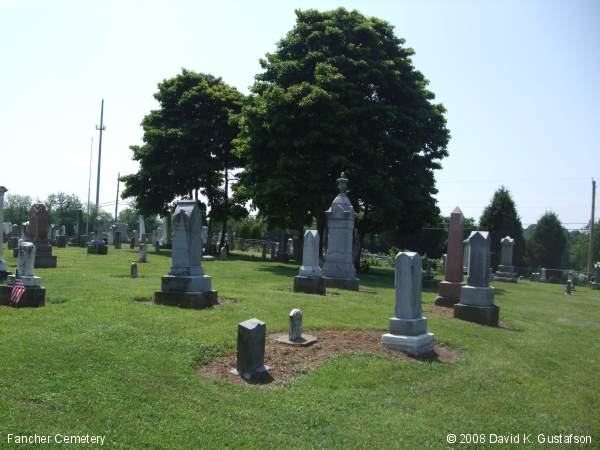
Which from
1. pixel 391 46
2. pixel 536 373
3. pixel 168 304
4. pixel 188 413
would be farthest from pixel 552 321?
pixel 391 46

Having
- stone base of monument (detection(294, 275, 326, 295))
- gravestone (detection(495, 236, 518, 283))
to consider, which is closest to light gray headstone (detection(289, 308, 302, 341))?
stone base of monument (detection(294, 275, 326, 295))

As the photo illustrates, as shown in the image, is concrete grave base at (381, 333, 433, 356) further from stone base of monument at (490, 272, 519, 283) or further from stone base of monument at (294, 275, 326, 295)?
stone base of monument at (490, 272, 519, 283)

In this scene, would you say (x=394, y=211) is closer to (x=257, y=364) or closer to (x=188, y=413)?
(x=257, y=364)

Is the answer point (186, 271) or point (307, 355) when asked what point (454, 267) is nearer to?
point (186, 271)

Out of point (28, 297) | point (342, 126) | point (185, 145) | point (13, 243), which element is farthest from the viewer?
point (185, 145)

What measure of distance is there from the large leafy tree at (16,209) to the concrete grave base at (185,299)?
194 feet

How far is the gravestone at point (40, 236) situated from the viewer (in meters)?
21.0

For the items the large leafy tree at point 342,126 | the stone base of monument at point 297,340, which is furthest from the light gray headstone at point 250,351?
the large leafy tree at point 342,126

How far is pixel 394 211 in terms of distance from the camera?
2569 cm

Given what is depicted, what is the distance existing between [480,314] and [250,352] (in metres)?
7.91

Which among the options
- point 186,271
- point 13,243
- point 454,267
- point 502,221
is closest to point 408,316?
point 186,271

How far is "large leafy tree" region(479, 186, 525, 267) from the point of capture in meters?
48.8

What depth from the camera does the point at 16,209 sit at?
8044 cm

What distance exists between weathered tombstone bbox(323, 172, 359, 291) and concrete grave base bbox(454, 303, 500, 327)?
5.28m
